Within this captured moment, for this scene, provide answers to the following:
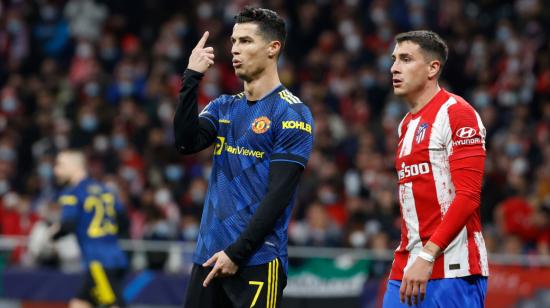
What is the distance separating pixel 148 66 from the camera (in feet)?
59.2

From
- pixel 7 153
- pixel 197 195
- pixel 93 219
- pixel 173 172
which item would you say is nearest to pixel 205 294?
pixel 93 219

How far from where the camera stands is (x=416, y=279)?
5.09m

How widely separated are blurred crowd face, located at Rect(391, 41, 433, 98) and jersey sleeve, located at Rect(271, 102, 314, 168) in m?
0.57

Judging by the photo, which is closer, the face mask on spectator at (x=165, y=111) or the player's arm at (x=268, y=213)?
the player's arm at (x=268, y=213)

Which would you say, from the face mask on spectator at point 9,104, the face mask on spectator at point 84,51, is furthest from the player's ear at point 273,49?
the face mask on spectator at point 84,51

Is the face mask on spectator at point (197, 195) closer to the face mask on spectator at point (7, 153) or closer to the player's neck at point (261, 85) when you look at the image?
the face mask on spectator at point (7, 153)

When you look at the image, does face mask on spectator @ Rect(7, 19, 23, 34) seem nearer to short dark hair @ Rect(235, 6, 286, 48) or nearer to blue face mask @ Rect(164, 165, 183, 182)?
blue face mask @ Rect(164, 165, 183, 182)

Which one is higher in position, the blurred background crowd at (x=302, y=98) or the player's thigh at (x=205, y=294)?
the blurred background crowd at (x=302, y=98)

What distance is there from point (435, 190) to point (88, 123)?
465 inches

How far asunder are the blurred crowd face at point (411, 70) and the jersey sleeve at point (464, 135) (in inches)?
11.7

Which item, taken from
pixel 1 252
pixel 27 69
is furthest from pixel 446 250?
pixel 27 69

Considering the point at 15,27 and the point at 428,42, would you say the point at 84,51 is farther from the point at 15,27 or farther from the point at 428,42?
the point at 428,42

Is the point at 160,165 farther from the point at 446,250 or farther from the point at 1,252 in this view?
the point at 446,250

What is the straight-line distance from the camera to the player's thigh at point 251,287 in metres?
5.32
